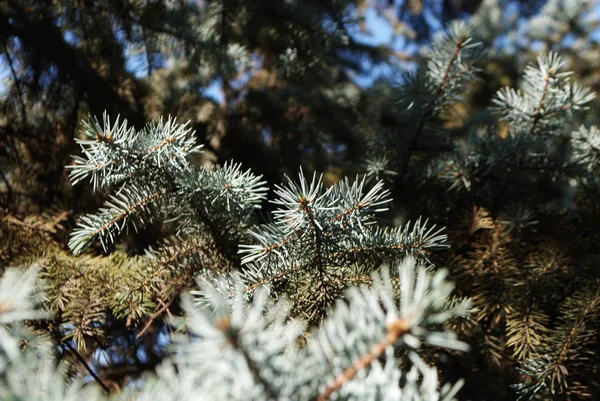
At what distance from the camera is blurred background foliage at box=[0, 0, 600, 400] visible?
3.16 ft

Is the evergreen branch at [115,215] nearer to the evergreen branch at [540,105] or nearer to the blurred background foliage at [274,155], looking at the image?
the blurred background foliage at [274,155]

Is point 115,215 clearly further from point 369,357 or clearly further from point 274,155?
point 274,155

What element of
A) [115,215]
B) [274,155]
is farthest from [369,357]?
[274,155]

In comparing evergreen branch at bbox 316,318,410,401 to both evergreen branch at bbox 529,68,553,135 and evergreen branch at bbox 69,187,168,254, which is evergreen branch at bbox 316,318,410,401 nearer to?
evergreen branch at bbox 69,187,168,254

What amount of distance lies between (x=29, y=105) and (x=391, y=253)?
130 cm

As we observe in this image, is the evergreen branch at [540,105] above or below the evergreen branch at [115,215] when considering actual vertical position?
above

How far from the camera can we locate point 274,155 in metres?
1.86

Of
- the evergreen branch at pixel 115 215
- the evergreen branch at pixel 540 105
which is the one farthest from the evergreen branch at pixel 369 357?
the evergreen branch at pixel 540 105

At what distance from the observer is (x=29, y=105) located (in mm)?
1560

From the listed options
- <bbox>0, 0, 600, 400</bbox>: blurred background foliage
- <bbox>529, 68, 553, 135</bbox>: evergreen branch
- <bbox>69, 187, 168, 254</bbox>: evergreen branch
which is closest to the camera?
<bbox>69, 187, 168, 254</bbox>: evergreen branch

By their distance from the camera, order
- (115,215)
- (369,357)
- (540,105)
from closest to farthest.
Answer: (369,357) < (115,215) < (540,105)

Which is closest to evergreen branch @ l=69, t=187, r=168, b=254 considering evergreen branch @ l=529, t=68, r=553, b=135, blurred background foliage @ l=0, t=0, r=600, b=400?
blurred background foliage @ l=0, t=0, r=600, b=400

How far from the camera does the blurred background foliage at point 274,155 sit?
96 centimetres

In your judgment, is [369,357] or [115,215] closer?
[369,357]
